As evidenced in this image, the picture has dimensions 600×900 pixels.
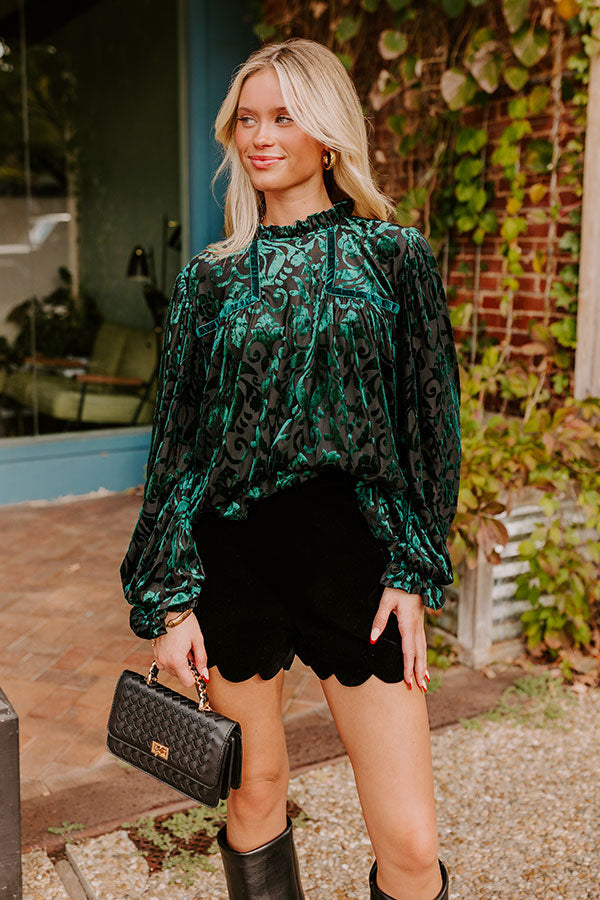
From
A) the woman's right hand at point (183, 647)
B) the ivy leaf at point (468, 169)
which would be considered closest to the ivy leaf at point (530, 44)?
the ivy leaf at point (468, 169)

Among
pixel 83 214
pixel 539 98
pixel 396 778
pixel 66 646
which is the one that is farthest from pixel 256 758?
pixel 83 214

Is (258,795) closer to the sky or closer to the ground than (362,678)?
closer to the ground

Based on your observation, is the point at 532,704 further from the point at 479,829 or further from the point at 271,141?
the point at 271,141

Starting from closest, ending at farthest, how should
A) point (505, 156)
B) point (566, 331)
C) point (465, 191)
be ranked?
1. point (566, 331)
2. point (505, 156)
3. point (465, 191)

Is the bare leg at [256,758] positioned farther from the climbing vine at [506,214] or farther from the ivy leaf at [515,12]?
the ivy leaf at [515,12]

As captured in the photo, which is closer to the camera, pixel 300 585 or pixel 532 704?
pixel 300 585

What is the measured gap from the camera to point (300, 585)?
1.65 metres

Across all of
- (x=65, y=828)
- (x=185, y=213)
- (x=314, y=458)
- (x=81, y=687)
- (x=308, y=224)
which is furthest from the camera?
(x=185, y=213)

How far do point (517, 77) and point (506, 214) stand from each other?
597 mm

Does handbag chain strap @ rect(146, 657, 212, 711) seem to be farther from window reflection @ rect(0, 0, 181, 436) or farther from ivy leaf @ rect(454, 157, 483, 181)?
window reflection @ rect(0, 0, 181, 436)

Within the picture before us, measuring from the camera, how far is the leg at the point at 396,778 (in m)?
1.60

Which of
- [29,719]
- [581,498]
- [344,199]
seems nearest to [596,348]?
[581,498]

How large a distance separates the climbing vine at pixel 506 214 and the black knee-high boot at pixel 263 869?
161 cm

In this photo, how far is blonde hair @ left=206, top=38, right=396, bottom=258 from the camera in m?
1.62
